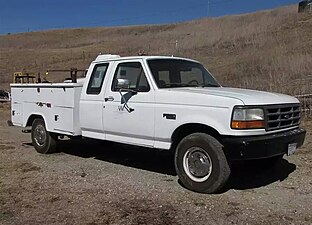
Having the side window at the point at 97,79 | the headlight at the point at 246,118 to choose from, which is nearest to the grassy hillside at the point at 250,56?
the side window at the point at 97,79

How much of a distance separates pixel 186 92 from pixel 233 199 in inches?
64.6

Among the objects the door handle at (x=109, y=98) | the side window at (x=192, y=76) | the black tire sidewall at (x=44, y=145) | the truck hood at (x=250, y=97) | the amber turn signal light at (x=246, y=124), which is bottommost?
the black tire sidewall at (x=44, y=145)

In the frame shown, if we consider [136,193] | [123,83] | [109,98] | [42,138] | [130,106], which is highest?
[123,83]

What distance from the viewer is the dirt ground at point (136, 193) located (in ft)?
16.6

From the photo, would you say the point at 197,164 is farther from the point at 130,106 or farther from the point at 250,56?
the point at 250,56

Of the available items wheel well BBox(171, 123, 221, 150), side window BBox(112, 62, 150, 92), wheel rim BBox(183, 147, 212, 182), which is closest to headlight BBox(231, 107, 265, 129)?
wheel well BBox(171, 123, 221, 150)

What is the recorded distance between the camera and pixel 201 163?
6.01 meters

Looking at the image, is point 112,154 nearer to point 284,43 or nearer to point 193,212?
point 193,212

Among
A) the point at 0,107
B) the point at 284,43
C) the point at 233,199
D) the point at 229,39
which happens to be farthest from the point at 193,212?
the point at 229,39

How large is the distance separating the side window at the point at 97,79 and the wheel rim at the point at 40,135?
1.83 metres

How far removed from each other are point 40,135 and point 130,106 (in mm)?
3040

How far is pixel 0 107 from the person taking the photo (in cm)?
2120

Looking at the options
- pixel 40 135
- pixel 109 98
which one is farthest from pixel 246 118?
pixel 40 135

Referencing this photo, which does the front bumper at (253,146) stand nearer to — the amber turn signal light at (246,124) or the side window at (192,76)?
the amber turn signal light at (246,124)
